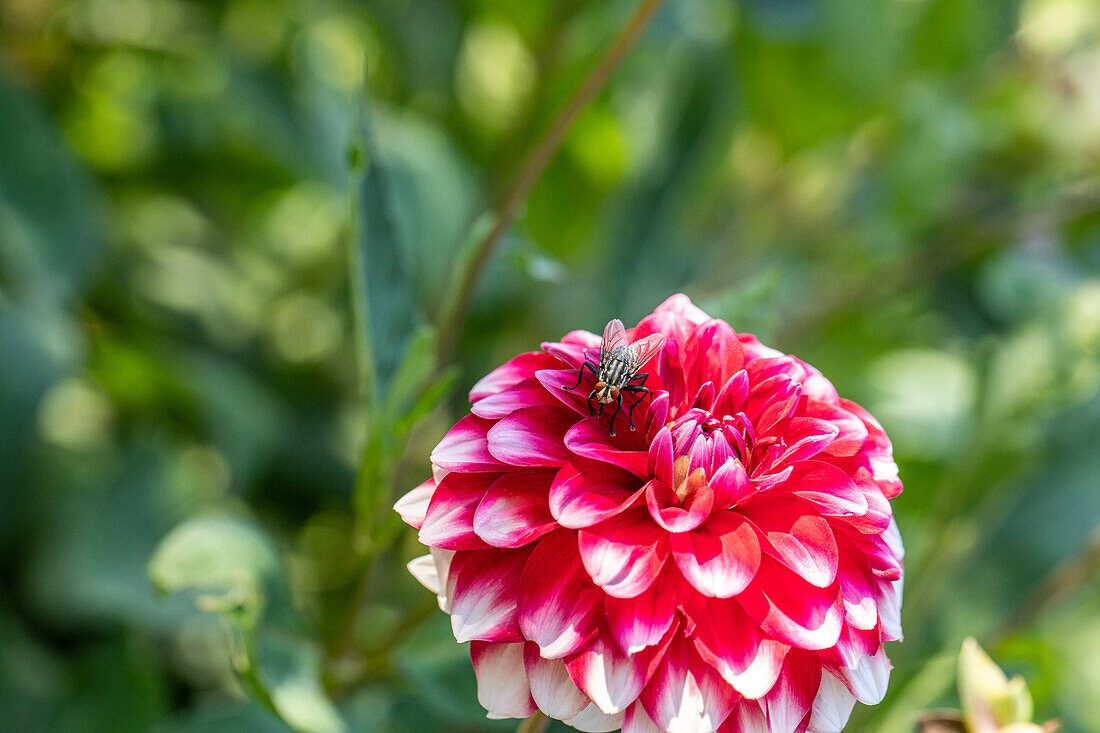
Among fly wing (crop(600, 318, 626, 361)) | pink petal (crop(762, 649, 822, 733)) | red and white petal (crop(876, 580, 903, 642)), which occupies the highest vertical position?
fly wing (crop(600, 318, 626, 361))

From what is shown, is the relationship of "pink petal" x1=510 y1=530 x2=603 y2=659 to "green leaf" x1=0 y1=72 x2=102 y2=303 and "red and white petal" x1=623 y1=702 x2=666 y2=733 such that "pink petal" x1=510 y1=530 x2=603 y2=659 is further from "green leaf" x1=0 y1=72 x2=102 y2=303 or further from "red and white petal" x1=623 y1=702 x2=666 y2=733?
"green leaf" x1=0 y1=72 x2=102 y2=303

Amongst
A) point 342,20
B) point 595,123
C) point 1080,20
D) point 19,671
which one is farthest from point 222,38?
point 1080,20

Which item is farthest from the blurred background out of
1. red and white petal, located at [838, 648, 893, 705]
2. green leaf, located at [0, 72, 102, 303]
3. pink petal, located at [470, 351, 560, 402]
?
red and white petal, located at [838, 648, 893, 705]

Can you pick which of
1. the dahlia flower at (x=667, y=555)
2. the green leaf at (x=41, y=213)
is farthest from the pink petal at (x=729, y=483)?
the green leaf at (x=41, y=213)

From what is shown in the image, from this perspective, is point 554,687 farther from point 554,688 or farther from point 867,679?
point 867,679

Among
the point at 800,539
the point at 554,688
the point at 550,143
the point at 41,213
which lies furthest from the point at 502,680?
the point at 41,213
